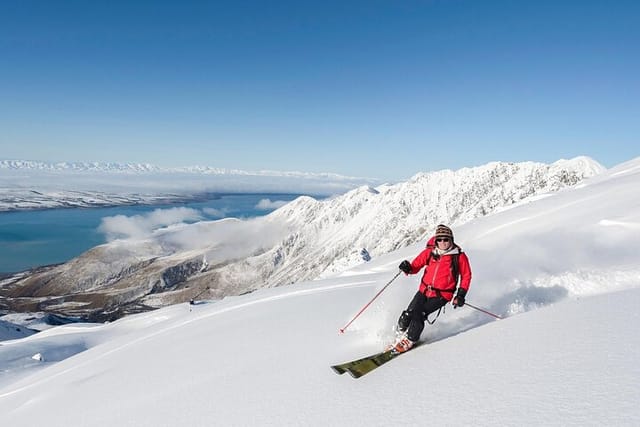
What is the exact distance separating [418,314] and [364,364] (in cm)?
143

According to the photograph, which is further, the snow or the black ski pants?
the black ski pants

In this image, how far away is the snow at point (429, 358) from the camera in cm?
406

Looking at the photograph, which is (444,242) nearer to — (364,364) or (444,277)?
(444,277)

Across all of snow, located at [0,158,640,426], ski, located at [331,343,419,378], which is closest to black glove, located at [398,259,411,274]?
snow, located at [0,158,640,426]

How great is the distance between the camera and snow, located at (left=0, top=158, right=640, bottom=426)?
4.06 metres

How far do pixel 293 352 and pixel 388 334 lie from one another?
82.2 inches

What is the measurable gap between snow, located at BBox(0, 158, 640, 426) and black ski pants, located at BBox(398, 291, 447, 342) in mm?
365

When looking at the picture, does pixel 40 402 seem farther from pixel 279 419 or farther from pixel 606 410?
pixel 606 410

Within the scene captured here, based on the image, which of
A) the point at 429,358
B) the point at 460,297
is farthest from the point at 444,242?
the point at 429,358

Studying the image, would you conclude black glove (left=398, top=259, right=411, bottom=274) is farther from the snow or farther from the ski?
the ski

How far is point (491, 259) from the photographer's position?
10938 mm

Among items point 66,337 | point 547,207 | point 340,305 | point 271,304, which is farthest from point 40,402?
point 66,337

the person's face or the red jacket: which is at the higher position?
the person's face

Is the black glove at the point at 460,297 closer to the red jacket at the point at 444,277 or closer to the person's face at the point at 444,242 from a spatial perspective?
the red jacket at the point at 444,277
